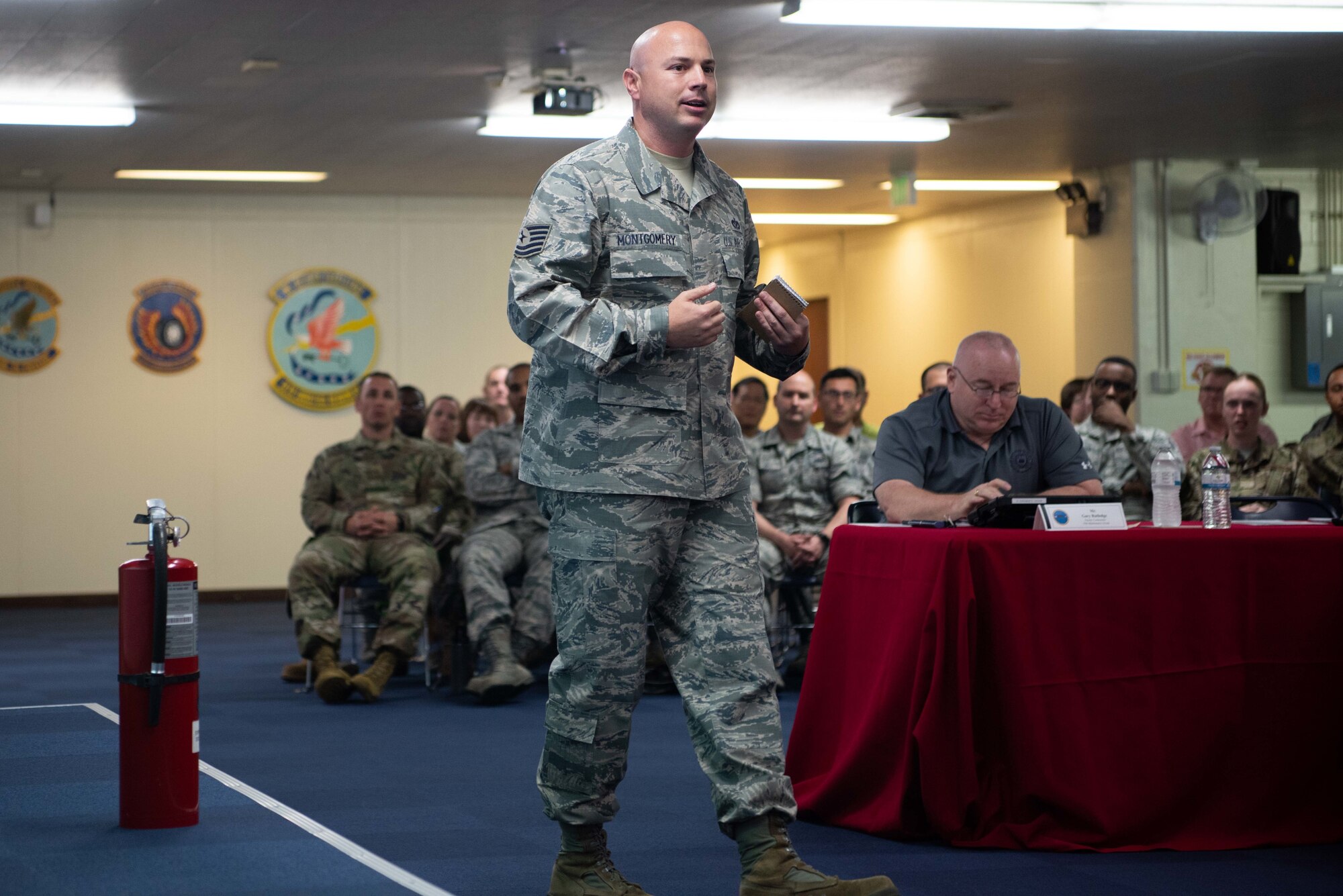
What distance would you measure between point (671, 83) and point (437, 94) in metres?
5.73

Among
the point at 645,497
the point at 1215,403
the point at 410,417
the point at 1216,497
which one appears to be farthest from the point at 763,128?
the point at 645,497

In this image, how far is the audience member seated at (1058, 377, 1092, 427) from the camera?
26.8 ft

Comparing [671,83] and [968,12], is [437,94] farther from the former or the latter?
[671,83]

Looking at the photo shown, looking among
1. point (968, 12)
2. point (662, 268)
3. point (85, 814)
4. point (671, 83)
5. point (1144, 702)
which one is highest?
point (968, 12)

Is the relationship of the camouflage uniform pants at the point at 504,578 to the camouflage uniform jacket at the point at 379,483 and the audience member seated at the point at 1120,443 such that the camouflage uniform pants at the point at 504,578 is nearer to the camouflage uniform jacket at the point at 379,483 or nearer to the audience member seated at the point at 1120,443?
the camouflage uniform jacket at the point at 379,483

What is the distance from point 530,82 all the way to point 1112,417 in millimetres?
3307

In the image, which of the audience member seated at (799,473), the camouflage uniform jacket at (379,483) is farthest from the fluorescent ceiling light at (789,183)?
the camouflage uniform jacket at (379,483)

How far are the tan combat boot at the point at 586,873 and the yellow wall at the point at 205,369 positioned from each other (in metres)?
8.85

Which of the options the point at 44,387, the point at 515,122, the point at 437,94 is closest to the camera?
the point at 437,94

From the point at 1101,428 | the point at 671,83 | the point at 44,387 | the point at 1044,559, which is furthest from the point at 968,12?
the point at 44,387

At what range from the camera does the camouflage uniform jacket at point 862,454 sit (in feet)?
22.3

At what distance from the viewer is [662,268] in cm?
268

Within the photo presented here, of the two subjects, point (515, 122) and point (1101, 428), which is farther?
point (515, 122)

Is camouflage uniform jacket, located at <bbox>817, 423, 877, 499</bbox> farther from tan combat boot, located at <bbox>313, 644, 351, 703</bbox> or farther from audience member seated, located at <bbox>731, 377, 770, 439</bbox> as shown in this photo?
tan combat boot, located at <bbox>313, 644, 351, 703</bbox>
